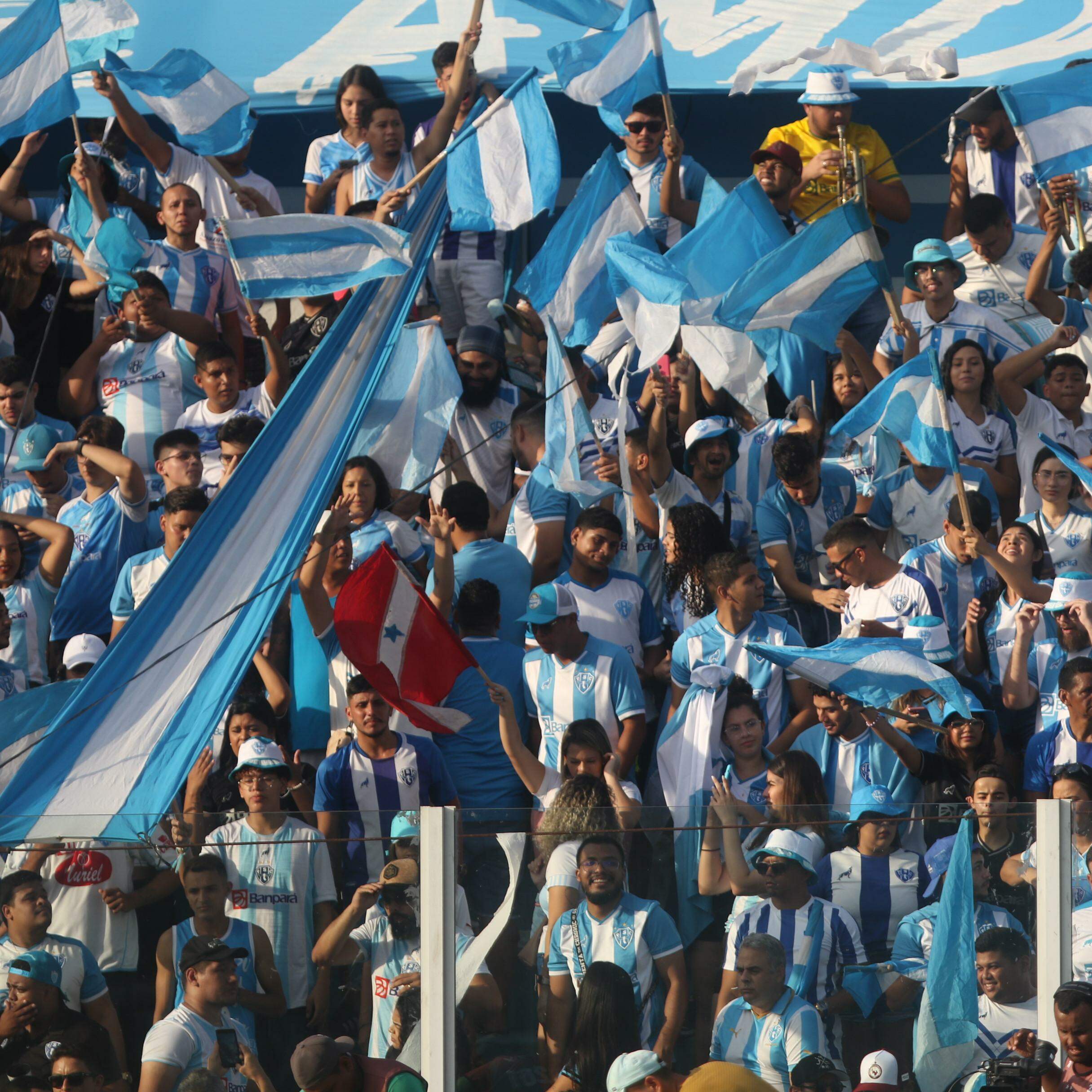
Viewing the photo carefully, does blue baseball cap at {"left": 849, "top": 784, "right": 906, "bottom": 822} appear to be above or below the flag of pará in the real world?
below

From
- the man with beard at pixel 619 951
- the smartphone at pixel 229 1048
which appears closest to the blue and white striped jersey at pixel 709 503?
the man with beard at pixel 619 951

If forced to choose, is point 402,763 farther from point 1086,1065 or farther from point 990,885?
point 1086,1065

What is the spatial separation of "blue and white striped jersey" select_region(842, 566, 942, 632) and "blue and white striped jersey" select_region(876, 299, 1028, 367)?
6.35 ft

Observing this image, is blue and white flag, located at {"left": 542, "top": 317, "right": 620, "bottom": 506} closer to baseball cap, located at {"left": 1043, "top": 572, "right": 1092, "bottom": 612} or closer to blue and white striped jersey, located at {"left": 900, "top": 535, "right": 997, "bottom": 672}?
blue and white striped jersey, located at {"left": 900, "top": 535, "right": 997, "bottom": 672}

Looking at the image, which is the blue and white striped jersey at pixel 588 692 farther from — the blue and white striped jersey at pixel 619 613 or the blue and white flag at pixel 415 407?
the blue and white flag at pixel 415 407

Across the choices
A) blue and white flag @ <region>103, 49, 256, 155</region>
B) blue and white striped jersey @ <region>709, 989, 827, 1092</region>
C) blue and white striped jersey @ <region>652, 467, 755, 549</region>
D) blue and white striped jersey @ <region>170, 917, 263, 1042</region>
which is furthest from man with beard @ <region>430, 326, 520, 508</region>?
blue and white striped jersey @ <region>709, 989, 827, 1092</region>

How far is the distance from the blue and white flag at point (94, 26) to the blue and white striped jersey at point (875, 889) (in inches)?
236

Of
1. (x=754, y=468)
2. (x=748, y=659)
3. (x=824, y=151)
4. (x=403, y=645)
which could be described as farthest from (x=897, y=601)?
(x=824, y=151)

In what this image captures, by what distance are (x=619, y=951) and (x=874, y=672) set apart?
2.04 meters

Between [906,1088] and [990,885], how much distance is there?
2.33 ft

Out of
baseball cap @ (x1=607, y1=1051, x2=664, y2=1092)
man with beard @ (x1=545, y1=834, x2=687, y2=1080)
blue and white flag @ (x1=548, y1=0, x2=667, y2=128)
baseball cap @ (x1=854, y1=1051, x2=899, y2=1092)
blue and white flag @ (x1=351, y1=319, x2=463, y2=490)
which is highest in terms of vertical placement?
blue and white flag @ (x1=548, y1=0, x2=667, y2=128)

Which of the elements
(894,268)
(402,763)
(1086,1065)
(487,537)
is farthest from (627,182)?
(1086,1065)

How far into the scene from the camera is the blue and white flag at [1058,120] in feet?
30.9

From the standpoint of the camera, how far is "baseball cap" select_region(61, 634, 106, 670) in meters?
8.32
